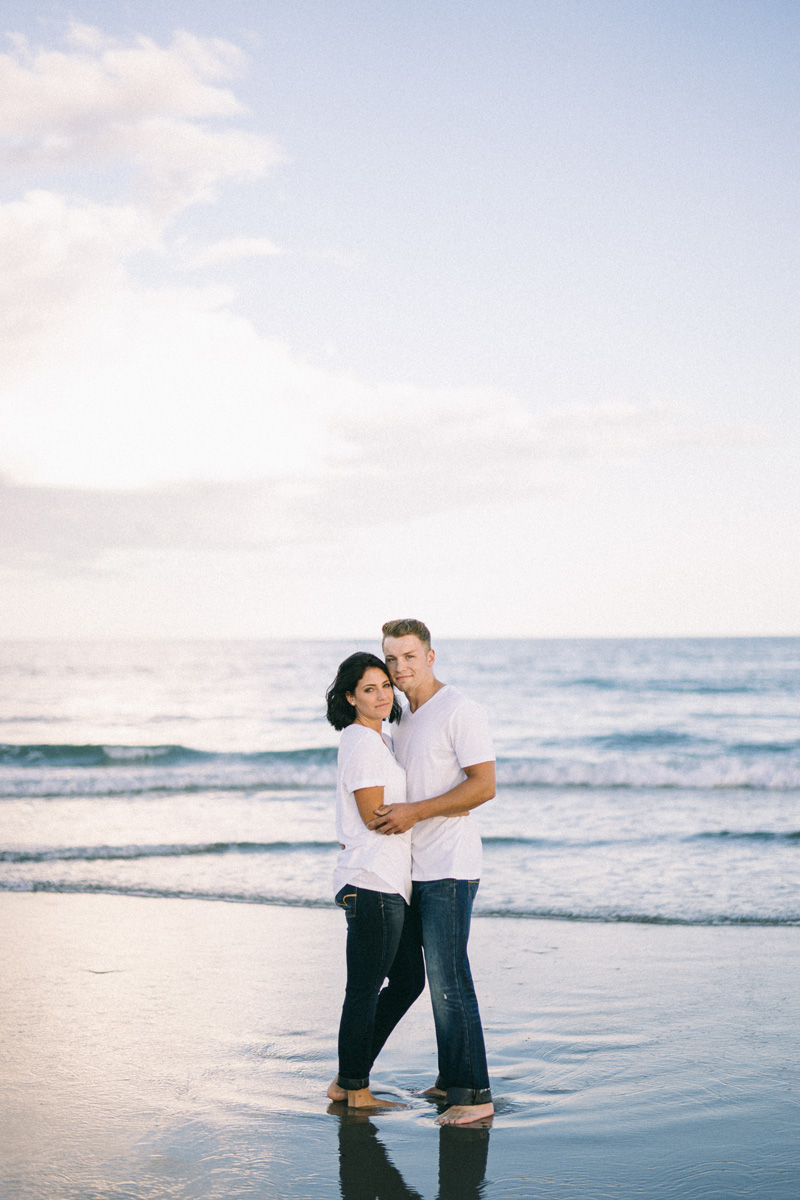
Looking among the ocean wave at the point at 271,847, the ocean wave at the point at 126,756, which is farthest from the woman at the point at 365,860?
the ocean wave at the point at 126,756

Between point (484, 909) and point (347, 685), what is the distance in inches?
175

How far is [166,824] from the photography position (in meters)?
11.7

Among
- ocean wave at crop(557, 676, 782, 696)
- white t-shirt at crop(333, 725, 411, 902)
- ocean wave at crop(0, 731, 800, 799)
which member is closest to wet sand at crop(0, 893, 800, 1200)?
white t-shirt at crop(333, 725, 411, 902)

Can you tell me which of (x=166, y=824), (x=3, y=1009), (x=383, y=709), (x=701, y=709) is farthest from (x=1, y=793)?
(x=701, y=709)

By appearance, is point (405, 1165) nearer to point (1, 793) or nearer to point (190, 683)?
point (1, 793)

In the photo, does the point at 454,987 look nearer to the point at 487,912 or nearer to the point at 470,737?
the point at 470,737

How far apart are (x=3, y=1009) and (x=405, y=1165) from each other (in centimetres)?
279

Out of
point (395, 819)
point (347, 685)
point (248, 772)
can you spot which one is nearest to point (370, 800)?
point (395, 819)

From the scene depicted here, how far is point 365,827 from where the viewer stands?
149 inches

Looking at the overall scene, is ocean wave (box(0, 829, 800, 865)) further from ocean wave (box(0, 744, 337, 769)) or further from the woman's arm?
ocean wave (box(0, 744, 337, 769))

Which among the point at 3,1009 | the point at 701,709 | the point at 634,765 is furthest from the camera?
the point at 701,709

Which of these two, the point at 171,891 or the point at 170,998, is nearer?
the point at 170,998

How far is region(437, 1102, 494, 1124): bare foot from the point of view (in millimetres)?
3748

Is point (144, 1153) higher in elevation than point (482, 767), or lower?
lower
